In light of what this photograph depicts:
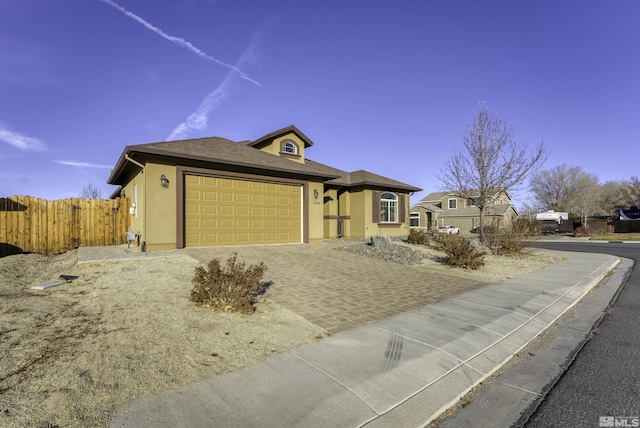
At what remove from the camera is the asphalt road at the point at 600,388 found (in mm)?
2521

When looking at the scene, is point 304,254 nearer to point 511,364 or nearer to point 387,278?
point 387,278

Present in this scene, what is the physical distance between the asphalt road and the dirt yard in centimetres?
239

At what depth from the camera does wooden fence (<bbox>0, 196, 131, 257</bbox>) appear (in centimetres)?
1057

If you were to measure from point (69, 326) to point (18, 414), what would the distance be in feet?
6.16

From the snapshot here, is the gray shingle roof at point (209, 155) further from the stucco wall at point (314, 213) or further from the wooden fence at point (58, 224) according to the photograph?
the wooden fence at point (58, 224)

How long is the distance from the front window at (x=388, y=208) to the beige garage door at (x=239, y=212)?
7.46 m

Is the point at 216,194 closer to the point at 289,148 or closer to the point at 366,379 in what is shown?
the point at 289,148

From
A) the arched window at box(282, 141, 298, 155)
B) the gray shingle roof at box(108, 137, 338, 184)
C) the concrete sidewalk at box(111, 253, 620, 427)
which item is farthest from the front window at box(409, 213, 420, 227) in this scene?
the concrete sidewalk at box(111, 253, 620, 427)

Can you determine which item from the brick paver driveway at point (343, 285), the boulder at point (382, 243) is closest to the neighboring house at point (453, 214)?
the boulder at point (382, 243)

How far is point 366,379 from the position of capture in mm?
2914

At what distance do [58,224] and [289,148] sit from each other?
11283mm

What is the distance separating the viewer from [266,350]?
3.50 metres

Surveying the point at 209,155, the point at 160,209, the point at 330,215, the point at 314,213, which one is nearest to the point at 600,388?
the point at 160,209

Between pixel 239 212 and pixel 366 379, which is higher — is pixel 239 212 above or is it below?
above
